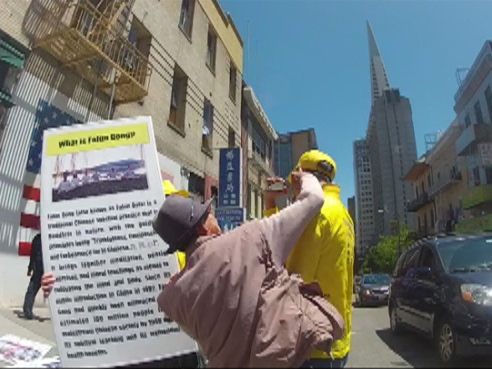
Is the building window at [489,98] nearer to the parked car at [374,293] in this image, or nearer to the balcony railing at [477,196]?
the balcony railing at [477,196]

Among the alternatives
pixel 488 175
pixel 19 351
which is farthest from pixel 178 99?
pixel 488 175

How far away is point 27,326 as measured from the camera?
6426mm

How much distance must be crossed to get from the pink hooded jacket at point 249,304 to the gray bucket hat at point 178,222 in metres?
0.08

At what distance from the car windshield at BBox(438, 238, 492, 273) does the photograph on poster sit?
4.87 meters

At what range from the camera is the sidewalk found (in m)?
5.75

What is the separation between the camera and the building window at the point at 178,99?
621 inches

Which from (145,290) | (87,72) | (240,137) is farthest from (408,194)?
(145,290)

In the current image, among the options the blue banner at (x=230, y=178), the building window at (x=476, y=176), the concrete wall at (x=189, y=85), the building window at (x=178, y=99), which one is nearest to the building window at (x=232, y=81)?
the concrete wall at (x=189, y=85)

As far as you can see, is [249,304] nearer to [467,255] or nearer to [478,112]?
[467,255]

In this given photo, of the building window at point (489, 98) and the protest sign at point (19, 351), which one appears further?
the building window at point (489, 98)

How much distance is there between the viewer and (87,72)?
1065cm

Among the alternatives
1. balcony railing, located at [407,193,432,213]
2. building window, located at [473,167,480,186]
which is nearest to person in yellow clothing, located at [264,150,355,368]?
building window, located at [473,167,480,186]

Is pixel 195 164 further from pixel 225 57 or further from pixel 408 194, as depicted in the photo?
pixel 408 194

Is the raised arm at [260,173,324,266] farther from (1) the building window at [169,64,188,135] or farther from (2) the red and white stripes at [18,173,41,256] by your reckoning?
(1) the building window at [169,64,188,135]
